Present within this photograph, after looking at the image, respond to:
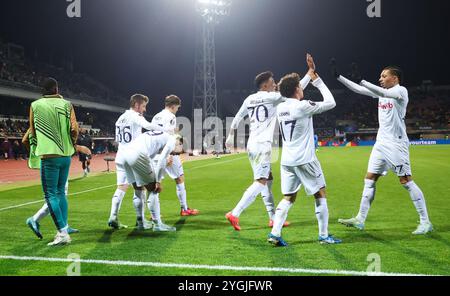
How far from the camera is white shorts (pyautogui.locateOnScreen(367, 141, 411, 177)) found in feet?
21.0

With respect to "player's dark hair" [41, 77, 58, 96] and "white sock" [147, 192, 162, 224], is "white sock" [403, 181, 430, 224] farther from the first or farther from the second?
"player's dark hair" [41, 77, 58, 96]

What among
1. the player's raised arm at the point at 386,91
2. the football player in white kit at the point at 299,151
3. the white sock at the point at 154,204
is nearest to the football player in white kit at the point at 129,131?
the white sock at the point at 154,204

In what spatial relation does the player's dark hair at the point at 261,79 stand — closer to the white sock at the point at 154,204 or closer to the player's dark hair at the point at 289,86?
the player's dark hair at the point at 289,86

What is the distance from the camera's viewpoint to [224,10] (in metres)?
37.4

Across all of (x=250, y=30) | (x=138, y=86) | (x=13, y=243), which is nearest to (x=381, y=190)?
(x=13, y=243)

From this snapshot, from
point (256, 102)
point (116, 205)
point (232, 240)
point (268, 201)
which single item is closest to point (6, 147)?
point (116, 205)

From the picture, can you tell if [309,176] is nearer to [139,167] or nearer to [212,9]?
[139,167]

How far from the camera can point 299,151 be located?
18.1ft

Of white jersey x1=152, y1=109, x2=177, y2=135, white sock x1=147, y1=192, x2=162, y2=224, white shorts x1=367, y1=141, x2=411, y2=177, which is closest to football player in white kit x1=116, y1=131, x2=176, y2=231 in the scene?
white sock x1=147, y1=192, x2=162, y2=224

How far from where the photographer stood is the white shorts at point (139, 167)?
622cm

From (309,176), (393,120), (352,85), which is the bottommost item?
(309,176)

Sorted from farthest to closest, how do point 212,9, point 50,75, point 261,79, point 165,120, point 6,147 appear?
point 50,75 → point 212,9 → point 6,147 → point 165,120 → point 261,79

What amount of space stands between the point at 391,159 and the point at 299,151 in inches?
74.7

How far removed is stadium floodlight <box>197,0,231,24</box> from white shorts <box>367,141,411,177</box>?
3180 cm
